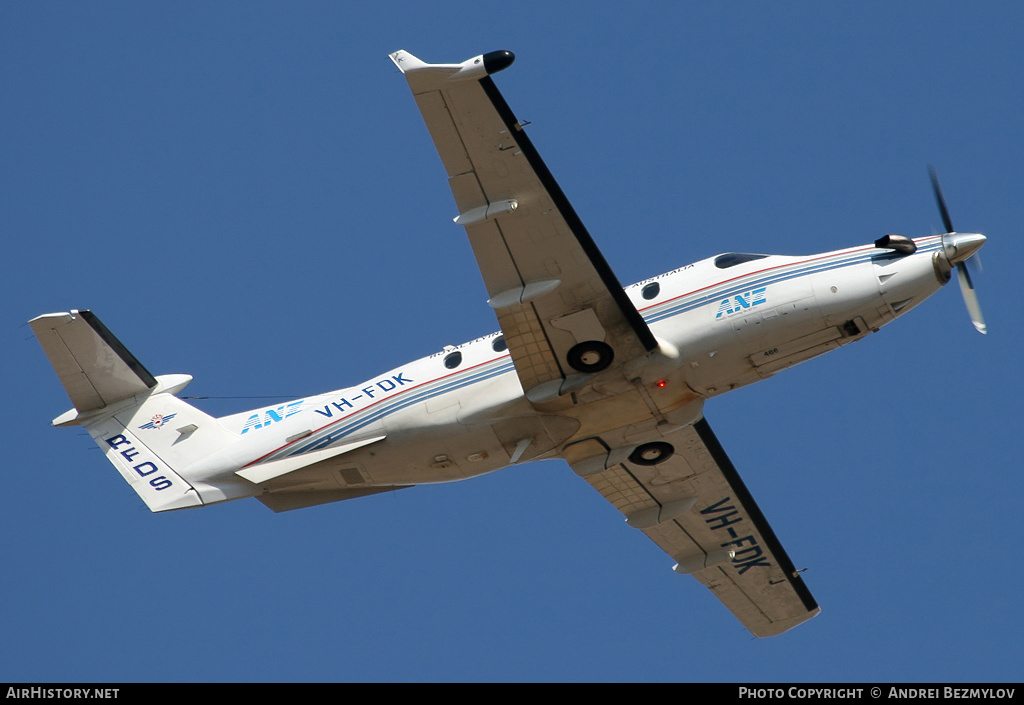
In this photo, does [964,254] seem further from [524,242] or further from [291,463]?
[291,463]

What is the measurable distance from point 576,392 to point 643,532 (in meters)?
6.63

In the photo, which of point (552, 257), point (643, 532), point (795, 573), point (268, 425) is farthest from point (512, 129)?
point (795, 573)

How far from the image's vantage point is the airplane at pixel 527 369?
791 inches

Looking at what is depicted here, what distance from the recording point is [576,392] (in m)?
22.4

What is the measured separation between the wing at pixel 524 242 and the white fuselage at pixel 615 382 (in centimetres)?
69

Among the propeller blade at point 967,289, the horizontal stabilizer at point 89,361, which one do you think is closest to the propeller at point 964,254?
the propeller blade at point 967,289

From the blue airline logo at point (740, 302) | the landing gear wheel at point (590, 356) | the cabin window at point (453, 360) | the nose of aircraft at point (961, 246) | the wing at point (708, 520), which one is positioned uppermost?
the cabin window at point (453, 360)

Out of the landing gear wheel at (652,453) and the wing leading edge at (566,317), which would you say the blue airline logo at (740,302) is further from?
the landing gear wheel at (652,453)

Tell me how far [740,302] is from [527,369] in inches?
170

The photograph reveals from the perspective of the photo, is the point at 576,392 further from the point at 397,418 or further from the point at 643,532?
the point at 643,532

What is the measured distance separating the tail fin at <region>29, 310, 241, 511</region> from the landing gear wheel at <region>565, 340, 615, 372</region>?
311 inches

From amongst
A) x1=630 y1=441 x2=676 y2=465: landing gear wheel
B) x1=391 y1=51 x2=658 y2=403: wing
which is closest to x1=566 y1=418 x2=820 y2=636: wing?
x1=630 y1=441 x2=676 y2=465: landing gear wheel

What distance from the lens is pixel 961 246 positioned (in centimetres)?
2141
